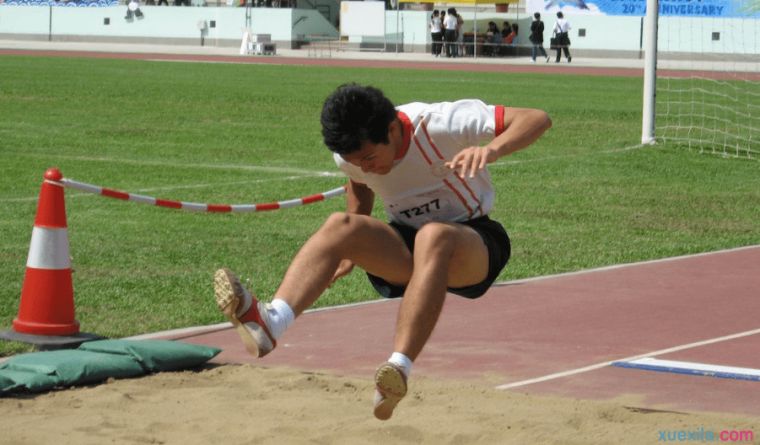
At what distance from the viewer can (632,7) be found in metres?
47.9

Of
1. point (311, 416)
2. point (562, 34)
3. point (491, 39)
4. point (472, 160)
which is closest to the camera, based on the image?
point (472, 160)

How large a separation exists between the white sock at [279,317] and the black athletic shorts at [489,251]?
0.55 m

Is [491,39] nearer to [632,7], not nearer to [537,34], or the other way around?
[537,34]

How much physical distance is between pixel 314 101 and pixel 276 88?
11.4ft

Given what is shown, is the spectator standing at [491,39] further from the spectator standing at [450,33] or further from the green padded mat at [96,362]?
the green padded mat at [96,362]

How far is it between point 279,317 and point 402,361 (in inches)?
22.4

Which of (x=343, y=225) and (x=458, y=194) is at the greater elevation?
(x=458, y=194)

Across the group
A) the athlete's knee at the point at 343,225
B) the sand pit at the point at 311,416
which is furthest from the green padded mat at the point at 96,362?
the athlete's knee at the point at 343,225

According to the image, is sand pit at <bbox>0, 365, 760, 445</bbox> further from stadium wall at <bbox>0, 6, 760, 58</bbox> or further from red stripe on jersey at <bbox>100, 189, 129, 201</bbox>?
stadium wall at <bbox>0, 6, 760, 58</bbox>

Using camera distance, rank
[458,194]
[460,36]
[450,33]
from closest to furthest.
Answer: [458,194], [450,33], [460,36]

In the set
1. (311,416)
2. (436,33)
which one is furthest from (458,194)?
(436,33)

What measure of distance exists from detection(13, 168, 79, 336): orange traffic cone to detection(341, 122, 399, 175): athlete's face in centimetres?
258

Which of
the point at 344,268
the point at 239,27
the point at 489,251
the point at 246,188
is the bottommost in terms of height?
the point at 246,188

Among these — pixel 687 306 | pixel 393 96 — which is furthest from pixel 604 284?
pixel 393 96
